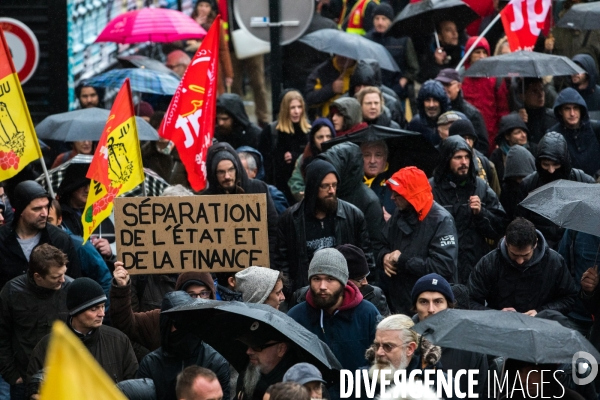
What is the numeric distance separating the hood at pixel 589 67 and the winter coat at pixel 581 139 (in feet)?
5.72

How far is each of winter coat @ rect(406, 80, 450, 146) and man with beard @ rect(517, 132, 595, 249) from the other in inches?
75.6

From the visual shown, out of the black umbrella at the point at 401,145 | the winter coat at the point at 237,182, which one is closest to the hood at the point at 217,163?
the winter coat at the point at 237,182

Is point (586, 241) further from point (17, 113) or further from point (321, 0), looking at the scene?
point (321, 0)

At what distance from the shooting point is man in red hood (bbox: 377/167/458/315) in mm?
9156

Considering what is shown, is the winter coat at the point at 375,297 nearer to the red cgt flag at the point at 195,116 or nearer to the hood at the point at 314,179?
the hood at the point at 314,179

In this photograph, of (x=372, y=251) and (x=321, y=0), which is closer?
(x=372, y=251)

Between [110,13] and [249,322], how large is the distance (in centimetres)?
1118

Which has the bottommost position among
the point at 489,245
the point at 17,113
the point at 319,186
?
the point at 489,245

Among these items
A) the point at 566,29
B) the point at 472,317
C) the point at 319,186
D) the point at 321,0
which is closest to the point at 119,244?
the point at 319,186

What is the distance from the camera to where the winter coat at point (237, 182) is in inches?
387

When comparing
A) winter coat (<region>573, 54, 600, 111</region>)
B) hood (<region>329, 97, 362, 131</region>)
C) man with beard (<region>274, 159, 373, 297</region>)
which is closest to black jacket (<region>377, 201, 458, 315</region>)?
man with beard (<region>274, 159, 373, 297</region>)

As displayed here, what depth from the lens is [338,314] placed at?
7895mm

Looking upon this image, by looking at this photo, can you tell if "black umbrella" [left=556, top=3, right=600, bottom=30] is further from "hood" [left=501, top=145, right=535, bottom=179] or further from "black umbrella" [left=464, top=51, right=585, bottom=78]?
"hood" [left=501, top=145, right=535, bottom=179]

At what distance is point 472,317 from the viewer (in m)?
6.54
